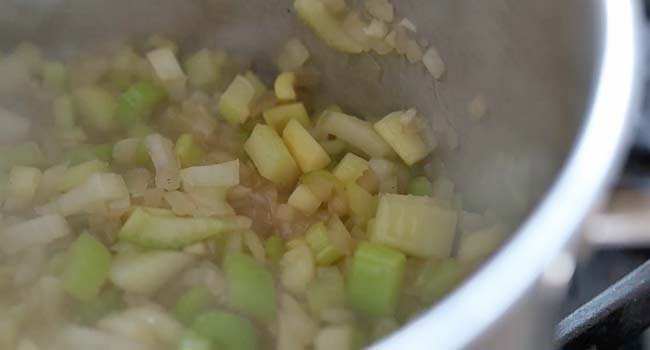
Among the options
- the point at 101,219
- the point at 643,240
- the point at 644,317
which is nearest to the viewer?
the point at 643,240

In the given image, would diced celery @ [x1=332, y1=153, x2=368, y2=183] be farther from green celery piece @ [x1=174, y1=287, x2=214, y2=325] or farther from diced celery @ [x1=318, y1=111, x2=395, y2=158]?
green celery piece @ [x1=174, y1=287, x2=214, y2=325]

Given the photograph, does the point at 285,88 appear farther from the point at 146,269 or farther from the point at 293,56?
the point at 146,269

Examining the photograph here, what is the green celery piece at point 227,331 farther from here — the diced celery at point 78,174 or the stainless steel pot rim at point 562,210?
the stainless steel pot rim at point 562,210

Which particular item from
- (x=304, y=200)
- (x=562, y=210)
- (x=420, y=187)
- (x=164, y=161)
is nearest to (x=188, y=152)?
(x=164, y=161)

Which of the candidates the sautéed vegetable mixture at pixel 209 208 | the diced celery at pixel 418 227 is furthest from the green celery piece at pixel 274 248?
the diced celery at pixel 418 227

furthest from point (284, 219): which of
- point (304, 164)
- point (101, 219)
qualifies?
point (101, 219)

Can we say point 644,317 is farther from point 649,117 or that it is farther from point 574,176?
point 574,176

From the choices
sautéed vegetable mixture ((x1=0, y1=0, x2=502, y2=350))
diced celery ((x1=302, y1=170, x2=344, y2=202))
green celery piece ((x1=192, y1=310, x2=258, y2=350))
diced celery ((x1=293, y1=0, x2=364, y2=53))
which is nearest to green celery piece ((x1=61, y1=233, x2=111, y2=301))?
sautéed vegetable mixture ((x1=0, y1=0, x2=502, y2=350))
